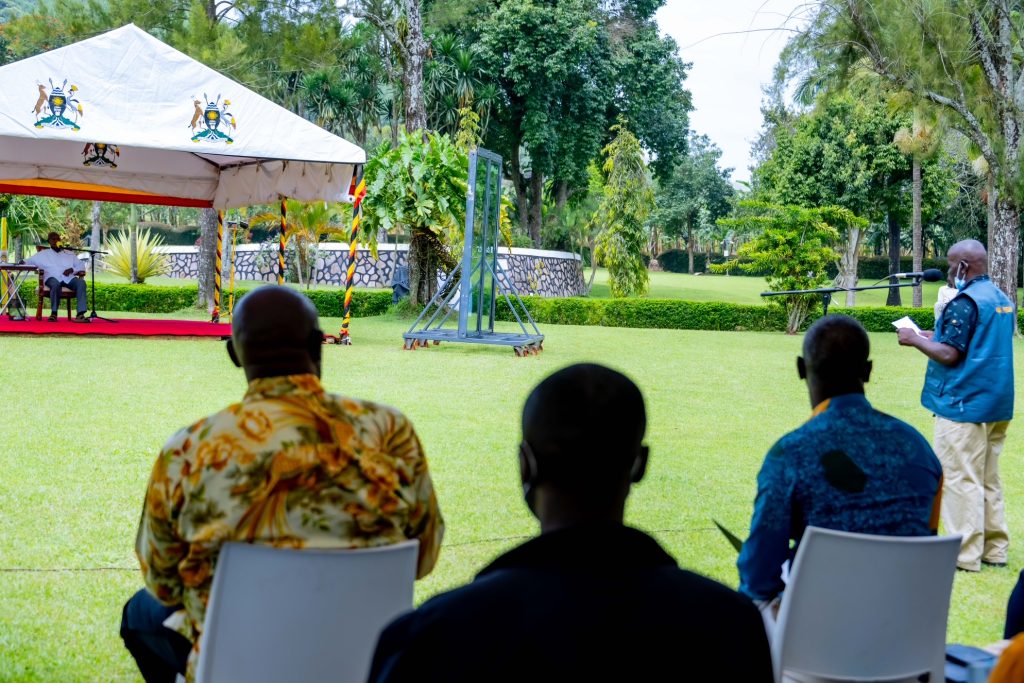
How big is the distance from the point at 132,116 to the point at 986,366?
1061 centimetres

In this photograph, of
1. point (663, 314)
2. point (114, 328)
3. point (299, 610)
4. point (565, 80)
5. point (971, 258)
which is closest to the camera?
point (299, 610)

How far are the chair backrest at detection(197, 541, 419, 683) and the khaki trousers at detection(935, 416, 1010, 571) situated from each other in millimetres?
3428

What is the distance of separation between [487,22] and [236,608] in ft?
101

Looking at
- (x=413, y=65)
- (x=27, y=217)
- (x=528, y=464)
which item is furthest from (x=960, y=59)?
(x=528, y=464)

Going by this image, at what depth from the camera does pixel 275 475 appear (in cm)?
209

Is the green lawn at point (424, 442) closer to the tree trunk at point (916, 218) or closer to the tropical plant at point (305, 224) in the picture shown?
the tropical plant at point (305, 224)

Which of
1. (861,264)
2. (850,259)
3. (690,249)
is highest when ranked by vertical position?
(690,249)

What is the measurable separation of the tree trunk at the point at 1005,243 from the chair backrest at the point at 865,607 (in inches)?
818

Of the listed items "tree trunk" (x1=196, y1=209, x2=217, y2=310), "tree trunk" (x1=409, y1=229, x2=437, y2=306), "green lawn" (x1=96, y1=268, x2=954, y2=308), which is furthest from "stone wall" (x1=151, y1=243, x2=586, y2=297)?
"tree trunk" (x1=196, y1=209, x2=217, y2=310)

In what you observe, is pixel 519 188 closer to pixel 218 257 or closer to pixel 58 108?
pixel 218 257

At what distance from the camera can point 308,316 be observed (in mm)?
2348

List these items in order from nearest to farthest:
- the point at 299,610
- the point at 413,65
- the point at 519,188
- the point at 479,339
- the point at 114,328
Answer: the point at 299,610, the point at 479,339, the point at 114,328, the point at 413,65, the point at 519,188

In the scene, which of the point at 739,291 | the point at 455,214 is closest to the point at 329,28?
the point at 455,214

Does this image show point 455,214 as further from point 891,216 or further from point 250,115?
point 891,216
